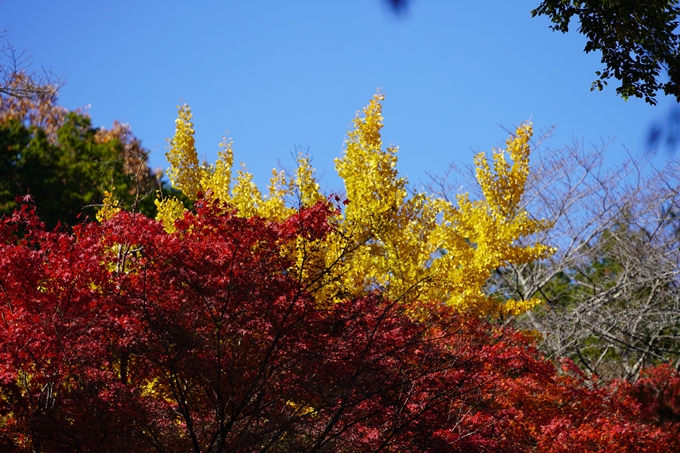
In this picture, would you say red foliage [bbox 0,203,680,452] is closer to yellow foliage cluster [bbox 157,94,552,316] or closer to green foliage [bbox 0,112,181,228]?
yellow foliage cluster [bbox 157,94,552,316]

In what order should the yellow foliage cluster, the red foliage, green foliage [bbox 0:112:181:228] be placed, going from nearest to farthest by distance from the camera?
the red foliage
the yellow foliage cluster
green foliage [bbox 0:112:181:228]

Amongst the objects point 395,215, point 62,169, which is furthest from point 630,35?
point 62,169

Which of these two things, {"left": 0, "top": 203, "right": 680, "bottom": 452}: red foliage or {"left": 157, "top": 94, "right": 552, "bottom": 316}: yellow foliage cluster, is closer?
{"left": 0, "top": 203, "right": 680, "bottom": 452}: red foliage

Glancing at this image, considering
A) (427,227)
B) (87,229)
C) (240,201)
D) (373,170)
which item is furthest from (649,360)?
(87,229)

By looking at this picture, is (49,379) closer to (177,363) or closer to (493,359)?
(177,363)

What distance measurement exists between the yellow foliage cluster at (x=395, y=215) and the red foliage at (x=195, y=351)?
3456 millimetres

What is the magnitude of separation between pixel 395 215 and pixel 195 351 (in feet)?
21.7

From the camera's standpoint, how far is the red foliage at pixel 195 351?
6.10m

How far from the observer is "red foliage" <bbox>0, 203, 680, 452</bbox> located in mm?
6098

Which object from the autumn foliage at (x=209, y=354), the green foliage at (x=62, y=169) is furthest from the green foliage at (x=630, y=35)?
the green foliage at (x=62, y=169)

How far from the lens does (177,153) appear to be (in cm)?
1425

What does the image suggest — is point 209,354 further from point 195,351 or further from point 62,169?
point 62,169

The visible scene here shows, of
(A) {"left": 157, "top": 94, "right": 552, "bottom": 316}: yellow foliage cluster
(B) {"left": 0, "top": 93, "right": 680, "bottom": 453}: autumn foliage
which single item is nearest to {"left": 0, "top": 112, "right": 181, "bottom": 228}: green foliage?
(A) {"left": 157, "top": 94, "right": 552, "bottom": 316}: yellow foliage cluster

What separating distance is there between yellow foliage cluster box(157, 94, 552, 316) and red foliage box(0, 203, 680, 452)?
346 centimetres
